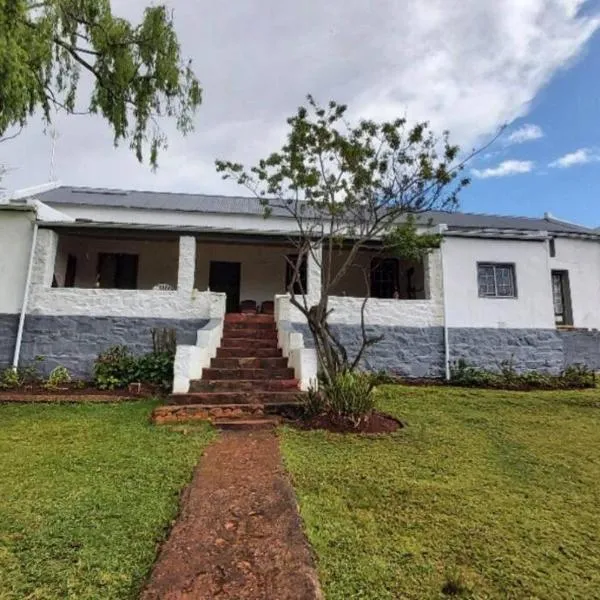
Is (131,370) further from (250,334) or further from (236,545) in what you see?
(236,545)

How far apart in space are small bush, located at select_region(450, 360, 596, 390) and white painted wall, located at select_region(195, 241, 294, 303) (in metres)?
6.08

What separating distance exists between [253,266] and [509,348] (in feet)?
25.8

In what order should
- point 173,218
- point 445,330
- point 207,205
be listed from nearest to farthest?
1. point 445,330
2. point 173,218
3. point 207,205

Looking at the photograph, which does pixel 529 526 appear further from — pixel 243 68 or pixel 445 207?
pixel 243 68

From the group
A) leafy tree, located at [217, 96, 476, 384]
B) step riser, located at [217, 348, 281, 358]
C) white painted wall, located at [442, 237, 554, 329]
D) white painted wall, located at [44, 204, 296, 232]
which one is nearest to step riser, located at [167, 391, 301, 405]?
leafy tree, located at [217, 96, 476, 384]

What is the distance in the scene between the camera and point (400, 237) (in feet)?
→ 31.6

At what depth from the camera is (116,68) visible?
9.76m

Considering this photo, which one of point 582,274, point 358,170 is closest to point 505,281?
point 582,274

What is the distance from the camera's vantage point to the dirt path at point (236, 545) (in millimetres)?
2500

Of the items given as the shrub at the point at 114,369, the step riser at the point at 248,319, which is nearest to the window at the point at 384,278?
the step riser at the point at 248,319

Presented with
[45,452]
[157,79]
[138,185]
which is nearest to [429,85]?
[157,79]

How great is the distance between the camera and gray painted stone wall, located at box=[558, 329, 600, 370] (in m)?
12.4

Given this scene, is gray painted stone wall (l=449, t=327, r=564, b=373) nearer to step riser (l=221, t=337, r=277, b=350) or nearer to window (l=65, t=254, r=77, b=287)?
step riser (l=221, t=337, r=277, b=350)

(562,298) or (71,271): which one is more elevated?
(71,271)
